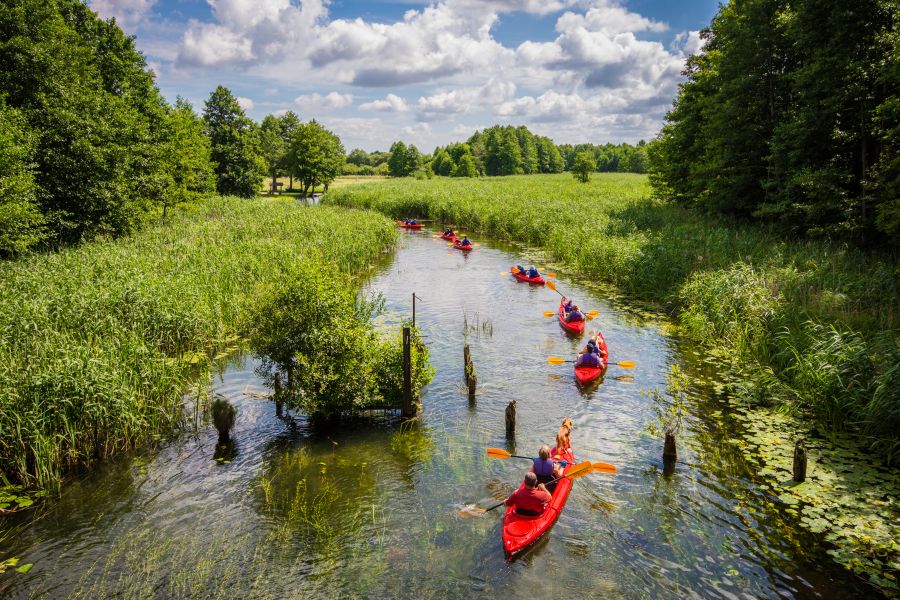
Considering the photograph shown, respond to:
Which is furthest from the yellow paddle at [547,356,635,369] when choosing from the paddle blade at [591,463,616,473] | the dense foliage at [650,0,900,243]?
the dense foliage at [650,0,900,243]

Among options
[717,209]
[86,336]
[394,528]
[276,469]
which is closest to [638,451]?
[394,528]

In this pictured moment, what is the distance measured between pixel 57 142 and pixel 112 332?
14944 mm

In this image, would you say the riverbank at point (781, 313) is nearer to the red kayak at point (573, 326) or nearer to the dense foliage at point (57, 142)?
the red kayak at point (573, 326)

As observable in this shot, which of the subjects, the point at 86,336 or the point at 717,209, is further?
the point at 717,209

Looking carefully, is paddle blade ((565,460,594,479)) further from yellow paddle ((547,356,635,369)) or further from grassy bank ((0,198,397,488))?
grassy bank ((0,198,397,488))

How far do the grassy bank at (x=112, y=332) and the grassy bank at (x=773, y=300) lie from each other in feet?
37.0

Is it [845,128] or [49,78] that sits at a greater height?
[49,78]

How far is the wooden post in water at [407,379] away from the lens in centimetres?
1088

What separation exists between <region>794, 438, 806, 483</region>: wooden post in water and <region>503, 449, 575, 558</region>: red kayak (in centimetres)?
414

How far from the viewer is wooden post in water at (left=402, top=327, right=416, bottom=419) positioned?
10.9 metres

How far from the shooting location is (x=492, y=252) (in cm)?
3192

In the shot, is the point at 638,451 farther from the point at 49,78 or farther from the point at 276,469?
the point at 49,78

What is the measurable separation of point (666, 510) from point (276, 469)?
23.8 feet

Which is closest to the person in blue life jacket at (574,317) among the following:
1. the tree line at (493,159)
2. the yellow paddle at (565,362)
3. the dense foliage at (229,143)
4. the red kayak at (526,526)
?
the yellow paddle at (565,362)
